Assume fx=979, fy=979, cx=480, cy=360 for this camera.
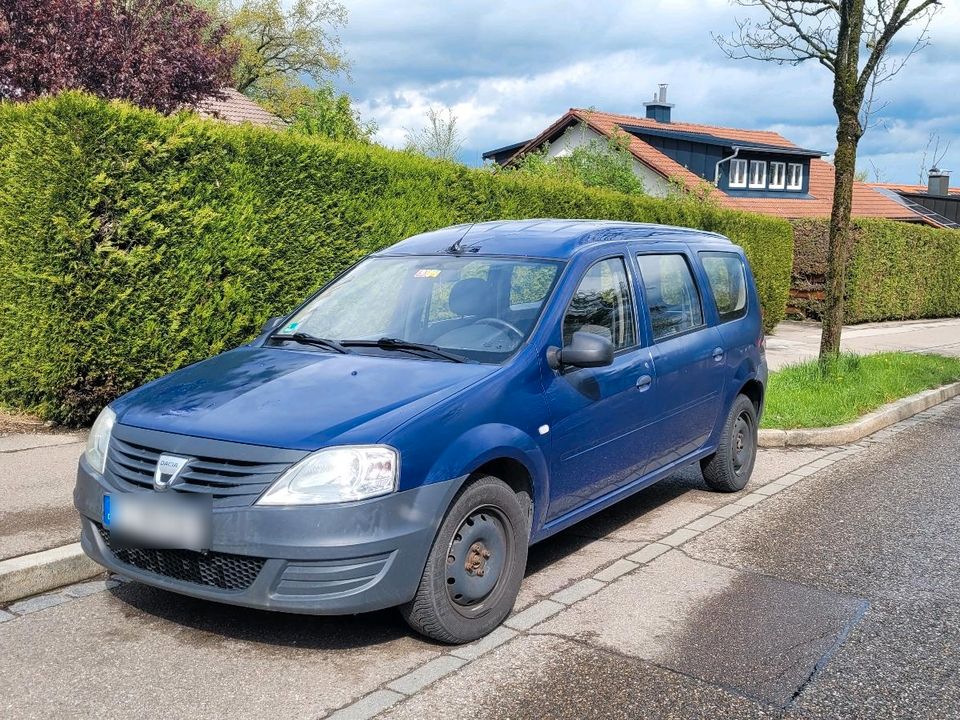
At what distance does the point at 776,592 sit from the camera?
514cm

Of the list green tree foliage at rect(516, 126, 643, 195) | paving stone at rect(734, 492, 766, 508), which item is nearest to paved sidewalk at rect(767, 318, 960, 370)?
green tree foliage at rect(516, 126, 643, 195)

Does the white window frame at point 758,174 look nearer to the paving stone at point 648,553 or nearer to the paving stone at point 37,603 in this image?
the paving stone at point 648,553

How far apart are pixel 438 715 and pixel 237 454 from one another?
1.29m

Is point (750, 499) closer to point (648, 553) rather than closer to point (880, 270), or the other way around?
point (648, 553)

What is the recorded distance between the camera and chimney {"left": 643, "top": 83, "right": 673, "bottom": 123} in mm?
48594

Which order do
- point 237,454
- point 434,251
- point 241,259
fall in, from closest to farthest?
1. point 237,454
2. point 434,251
3. point 241,259

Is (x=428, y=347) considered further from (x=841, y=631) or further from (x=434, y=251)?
(x=841, y=631)

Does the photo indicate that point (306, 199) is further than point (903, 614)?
Yes

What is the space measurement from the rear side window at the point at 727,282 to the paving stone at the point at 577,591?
8.04 ft

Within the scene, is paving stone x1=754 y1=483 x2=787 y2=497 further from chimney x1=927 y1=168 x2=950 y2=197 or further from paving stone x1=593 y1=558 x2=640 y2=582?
chimney x1=927 y1=168 x2=950 y2=197

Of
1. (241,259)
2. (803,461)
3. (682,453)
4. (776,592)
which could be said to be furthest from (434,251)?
(803,461)

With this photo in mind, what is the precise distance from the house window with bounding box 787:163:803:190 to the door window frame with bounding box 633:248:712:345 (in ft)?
125

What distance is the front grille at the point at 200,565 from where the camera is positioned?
156 inches

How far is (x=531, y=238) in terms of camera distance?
5.73 meters
